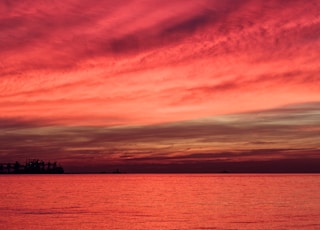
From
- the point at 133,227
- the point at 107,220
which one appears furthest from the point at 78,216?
the point at 133,227

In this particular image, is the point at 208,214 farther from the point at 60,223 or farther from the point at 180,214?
the point at 60,223

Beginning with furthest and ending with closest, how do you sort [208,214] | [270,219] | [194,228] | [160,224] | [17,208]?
[17,208] < [208,214] < [270,219] < [160,224] < [194,228]

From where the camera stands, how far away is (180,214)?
8112cm

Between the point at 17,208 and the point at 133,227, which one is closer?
the point at 133,227


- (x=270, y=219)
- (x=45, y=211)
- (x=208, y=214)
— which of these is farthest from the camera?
(x=45, y=211)

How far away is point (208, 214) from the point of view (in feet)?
264

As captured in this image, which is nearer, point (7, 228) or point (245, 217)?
point (7, 228)

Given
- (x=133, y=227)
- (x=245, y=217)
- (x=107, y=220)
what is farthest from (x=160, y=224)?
(x=245, y=217)

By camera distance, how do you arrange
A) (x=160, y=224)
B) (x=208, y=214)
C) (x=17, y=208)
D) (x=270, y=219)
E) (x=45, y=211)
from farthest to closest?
(x=17, y=208) < (x=45, y=211) < (x=208, y=214) < (x=270, y=219) < (x=160, y=224)

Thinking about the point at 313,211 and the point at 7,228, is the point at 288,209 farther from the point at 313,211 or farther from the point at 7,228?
the point at 7,228

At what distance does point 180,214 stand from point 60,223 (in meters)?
20.7

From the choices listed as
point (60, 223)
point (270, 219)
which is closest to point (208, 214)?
point (270, 219)

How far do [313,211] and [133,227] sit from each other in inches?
1377

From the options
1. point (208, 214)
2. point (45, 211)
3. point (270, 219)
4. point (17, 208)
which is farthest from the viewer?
point (17, 208)
